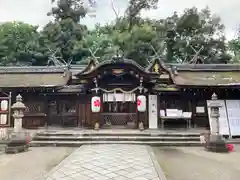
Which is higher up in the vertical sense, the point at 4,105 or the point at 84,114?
the point at 4,105

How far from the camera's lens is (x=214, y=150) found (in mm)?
8930

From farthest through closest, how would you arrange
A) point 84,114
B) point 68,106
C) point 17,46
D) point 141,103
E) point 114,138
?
1. point 17,46
2. point 68,106
3. point 84,114
4. point 141,103
5. point 114,138

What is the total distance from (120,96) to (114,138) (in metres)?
3.28

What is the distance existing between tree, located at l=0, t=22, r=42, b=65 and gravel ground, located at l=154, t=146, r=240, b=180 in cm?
2602

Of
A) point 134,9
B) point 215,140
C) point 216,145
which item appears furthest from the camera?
point 134,9

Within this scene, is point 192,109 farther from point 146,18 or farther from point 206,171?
point 146,18

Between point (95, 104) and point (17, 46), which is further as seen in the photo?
point (17, 46)

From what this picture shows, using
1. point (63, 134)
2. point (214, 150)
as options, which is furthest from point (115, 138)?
point (214, 150)

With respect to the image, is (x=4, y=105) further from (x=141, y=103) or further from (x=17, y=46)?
(x=17, y=46)

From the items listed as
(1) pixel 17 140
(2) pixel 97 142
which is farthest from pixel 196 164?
(1) pixel 17 140

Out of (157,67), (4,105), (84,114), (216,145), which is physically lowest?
(216,145)

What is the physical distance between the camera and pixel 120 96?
1305cm

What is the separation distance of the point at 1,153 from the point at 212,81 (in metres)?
11.6

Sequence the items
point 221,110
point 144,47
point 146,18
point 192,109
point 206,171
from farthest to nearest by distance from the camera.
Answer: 1. point 146,18
2. point 144,47
3. point 192,109
4. point 221,110
5. point 206,171
